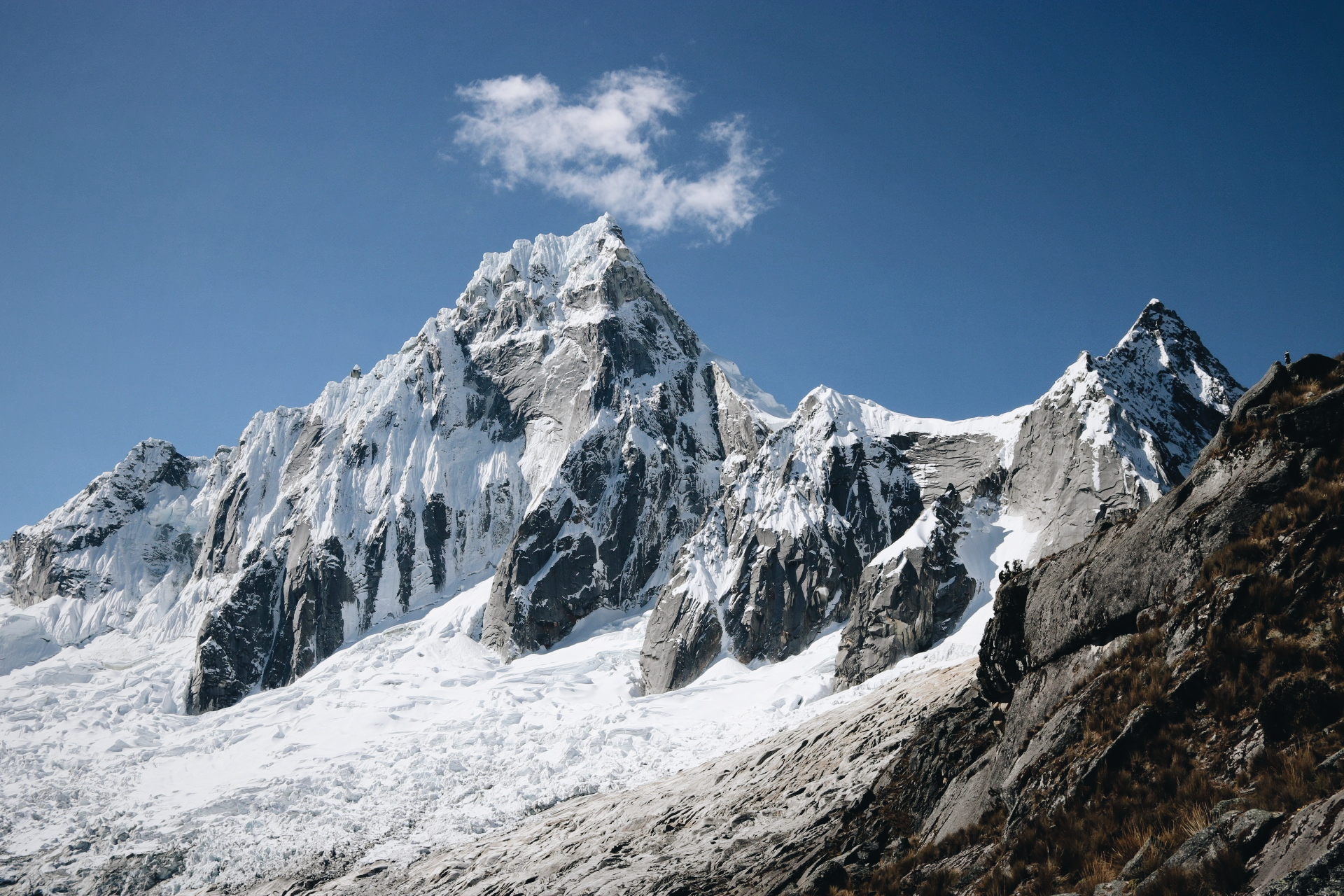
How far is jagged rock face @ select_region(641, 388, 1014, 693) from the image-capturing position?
103812 mm

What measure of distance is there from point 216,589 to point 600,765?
117277 mm

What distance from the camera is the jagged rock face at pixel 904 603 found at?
277ft

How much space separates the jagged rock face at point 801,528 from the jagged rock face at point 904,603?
13.3 metres

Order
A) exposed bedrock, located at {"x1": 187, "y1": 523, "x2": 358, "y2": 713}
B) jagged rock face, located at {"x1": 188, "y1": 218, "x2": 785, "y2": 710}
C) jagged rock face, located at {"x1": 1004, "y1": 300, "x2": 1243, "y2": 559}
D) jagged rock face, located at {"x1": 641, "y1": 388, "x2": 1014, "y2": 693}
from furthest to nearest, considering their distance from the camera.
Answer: exposed bedrock, located at {"x1": 187, "y1": 523, "x2": 358, "y2": 713}, jagged rock face, located at {"x1": 188, "y1": 218, "x2": 785, "y2": 710}, jagged rock face, located at {"x1": 641, "y1": 388, "x2": 1014, "y2": 693}, jagged rock face, located at {"x1": 1004, "y1": 300, "x2": 1243, "y2": 559}

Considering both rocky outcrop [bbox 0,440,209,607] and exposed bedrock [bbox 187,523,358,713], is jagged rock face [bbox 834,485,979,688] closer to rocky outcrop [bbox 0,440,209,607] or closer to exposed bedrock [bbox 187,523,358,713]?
exposed bedrock [bbox 187,523,358,713]

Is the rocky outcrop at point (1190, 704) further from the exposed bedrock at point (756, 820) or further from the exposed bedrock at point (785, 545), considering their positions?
the exposed bedrock at point (785, 545)

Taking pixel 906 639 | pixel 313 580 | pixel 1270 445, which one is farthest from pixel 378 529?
pixel 1270 445

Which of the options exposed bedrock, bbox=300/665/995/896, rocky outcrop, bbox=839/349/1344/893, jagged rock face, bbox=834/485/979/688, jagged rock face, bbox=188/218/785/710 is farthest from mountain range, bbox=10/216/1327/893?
exposed bedrock, bbox=300/665/995/896

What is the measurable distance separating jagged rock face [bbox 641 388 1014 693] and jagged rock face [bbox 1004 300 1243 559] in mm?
9727

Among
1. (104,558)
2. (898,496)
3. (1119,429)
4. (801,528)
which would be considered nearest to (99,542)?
(104,558)

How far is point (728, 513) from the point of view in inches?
4722

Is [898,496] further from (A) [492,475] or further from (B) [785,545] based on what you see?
(A) [492,475]

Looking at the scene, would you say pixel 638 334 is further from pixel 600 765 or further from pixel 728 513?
pixel 600 765

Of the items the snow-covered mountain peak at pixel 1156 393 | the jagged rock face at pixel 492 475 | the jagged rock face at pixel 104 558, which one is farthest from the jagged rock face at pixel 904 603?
the jagged rock face at pixel 104 558
